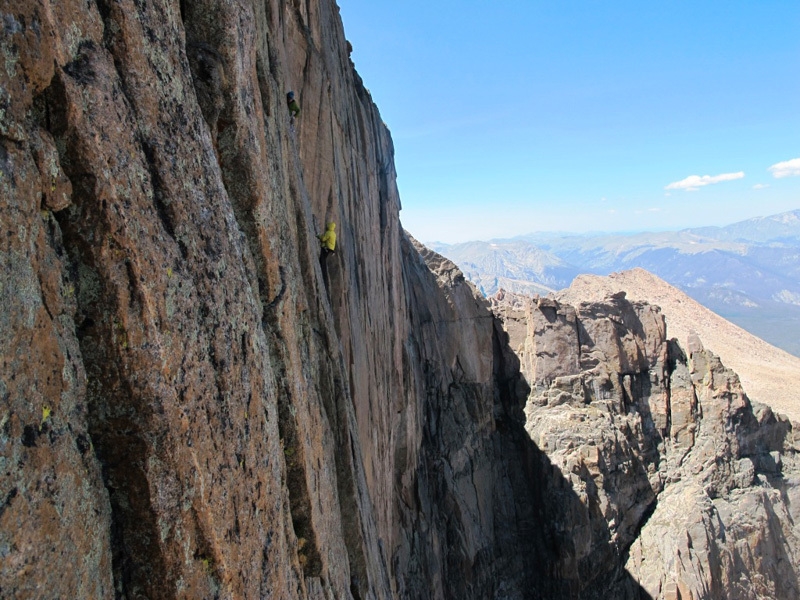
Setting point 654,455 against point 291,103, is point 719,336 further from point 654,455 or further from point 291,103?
point 291,103

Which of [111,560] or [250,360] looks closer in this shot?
[111,560]

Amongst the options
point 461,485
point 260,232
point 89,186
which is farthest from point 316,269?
point 461,485

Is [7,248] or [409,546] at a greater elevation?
[7,248]

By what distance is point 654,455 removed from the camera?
3709 centimetres

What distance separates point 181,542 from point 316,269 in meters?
7.88

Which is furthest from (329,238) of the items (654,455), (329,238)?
(654,455)

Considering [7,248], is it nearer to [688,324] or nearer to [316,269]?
[316,269]

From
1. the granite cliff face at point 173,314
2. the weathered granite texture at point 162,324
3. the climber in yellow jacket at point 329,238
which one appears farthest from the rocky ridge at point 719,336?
the weathered granite texture at point 162,324

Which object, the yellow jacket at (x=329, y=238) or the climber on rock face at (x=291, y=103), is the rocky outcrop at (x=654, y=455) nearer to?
the yellow jacket at (x=329, y=238)

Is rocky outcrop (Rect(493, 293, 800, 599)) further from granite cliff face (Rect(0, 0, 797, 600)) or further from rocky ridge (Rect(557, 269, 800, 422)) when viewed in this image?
granite cliff face (Rect(0, 0, 797, 600))

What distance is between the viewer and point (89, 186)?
15.7 ft

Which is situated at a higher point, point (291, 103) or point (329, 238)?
point (291, 103)

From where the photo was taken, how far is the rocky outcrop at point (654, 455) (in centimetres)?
3253

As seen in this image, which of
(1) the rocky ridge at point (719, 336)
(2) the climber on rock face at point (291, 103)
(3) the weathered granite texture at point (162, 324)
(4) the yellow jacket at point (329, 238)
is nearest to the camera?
(3) the weathered granite texture at point (162, 324)
